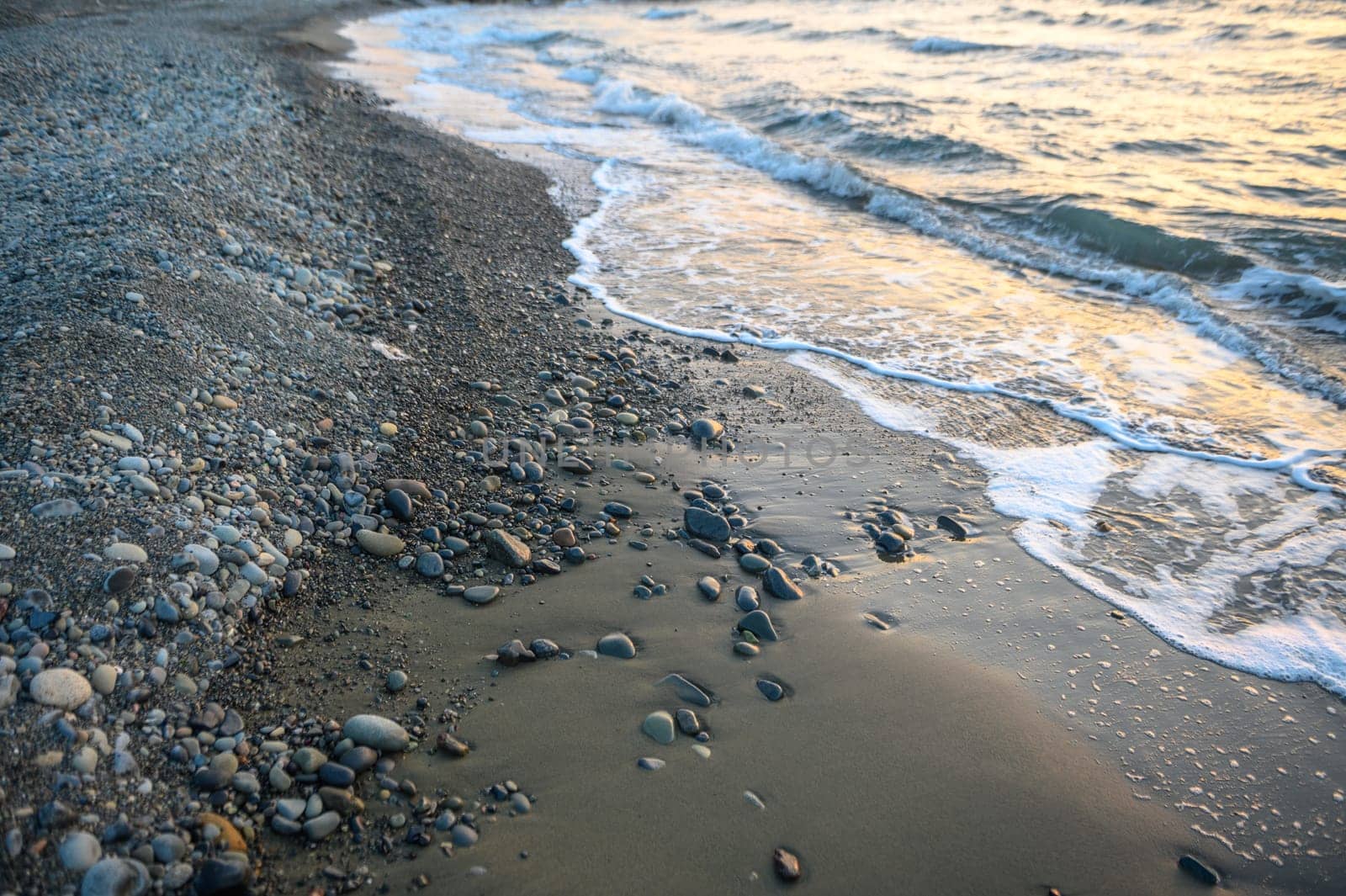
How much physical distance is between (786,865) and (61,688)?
7.24ft

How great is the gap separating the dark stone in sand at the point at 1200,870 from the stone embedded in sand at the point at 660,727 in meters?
1.63

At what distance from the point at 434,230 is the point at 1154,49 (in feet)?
54.8

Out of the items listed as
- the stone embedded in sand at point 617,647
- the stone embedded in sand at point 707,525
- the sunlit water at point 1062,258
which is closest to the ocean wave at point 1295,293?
the sunlit water at point 1062,258

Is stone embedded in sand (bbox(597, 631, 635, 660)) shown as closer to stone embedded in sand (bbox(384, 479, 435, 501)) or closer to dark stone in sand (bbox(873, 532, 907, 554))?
stone embedded in sand (bbox(384, 479, 435, 501))

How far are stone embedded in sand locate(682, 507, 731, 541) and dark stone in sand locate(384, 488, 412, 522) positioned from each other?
130 cm

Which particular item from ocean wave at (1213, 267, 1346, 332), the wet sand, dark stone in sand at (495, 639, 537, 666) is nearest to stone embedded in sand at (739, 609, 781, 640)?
the wet sand

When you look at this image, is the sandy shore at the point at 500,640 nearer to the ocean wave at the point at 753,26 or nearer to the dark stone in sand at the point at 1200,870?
the dark stone in sand at the point at 1200,870

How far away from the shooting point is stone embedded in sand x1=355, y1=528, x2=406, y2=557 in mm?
3500

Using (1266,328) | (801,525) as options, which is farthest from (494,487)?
(1266,328)

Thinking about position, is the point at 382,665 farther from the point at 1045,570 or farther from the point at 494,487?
the point at 1045,570

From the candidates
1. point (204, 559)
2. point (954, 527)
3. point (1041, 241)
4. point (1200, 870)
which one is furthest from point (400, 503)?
point (1041, 241)

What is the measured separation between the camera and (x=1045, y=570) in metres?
3.85

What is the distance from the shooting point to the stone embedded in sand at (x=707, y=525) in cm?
388

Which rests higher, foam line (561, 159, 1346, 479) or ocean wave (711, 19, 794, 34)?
ocean wave (711, 19, 794, 34)
